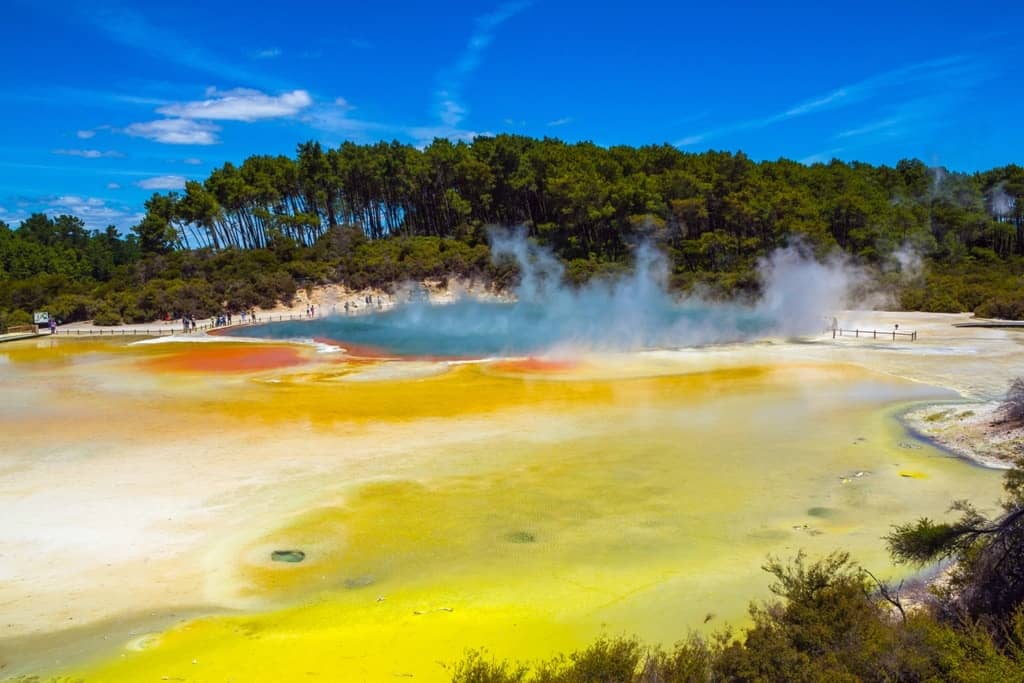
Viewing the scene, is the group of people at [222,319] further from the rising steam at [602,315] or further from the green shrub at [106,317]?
the green shrub at [106,317]

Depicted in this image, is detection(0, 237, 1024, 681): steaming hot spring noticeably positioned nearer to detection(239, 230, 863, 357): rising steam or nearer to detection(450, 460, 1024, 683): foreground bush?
detection(450, 460, 1024, 683): foreground bush

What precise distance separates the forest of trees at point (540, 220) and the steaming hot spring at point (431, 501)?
2548 cm

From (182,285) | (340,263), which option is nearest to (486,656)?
(182,285)

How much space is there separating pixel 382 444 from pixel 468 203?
49.0 m

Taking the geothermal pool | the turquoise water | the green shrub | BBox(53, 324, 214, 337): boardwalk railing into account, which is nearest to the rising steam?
the turquoise water

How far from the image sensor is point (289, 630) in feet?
25.3

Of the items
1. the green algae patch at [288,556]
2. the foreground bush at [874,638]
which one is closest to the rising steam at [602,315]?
the green algae patch at [288,556]

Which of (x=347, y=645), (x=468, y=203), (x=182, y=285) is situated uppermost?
(x=468, y=203)

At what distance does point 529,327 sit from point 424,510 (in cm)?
2745

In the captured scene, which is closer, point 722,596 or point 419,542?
point 722,596

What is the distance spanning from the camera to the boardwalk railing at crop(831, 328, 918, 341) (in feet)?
97.8

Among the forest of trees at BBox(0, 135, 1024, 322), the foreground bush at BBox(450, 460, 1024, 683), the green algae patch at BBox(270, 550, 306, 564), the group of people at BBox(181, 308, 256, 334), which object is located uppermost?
the forest of trees at BBox(0, 135, 1024, 322)

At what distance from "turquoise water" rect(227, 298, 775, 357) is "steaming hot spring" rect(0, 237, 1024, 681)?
233 inches

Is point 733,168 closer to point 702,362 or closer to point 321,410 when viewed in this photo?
point 702,362
